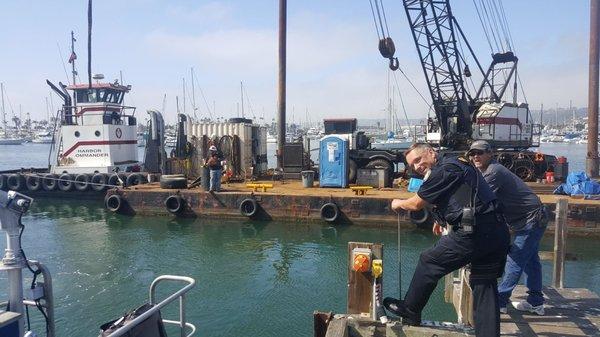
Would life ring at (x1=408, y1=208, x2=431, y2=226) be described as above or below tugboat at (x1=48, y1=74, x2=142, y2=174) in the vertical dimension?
below

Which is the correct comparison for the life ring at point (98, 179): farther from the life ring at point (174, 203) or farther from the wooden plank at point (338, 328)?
the wooden plank at point (338, 328)

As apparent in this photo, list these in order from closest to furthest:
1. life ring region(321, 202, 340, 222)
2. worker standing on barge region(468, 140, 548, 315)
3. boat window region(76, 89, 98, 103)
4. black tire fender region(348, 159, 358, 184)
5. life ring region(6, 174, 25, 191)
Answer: worker standing on barge region(468, 140, 548, 315), life ring region(321, 202, 340, 222), black tire fender region(348, 159, 358, 184), life ring region(6, 174, 25, 191), boat window region(76, 89, 98, 103)

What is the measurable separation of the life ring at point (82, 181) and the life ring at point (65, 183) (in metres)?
0.24

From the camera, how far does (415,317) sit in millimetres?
4102

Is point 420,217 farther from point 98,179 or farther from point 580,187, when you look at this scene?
point 98,179

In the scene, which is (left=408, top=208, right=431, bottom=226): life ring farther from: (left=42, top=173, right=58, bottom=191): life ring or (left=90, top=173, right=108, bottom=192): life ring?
(left=42, top=173, right=58, bottom=191): life ring

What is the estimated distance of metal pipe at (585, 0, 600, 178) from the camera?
57.6ft

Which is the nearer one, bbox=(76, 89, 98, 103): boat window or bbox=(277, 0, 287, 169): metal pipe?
bbox=(277, 0, 287, 169): metal pipe

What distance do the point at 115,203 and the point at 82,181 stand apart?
5135 millimetres

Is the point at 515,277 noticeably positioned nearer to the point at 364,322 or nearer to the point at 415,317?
the point at 415,317

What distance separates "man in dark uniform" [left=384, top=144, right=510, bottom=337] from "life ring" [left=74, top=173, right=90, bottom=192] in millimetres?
17898

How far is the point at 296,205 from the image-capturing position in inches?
535

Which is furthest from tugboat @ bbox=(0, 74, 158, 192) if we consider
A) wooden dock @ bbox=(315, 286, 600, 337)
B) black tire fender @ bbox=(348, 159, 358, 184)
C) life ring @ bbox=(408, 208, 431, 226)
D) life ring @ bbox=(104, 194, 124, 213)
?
wooden dock @ bbox=(315, 286, 600, 337)

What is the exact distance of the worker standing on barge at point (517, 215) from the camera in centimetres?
434
